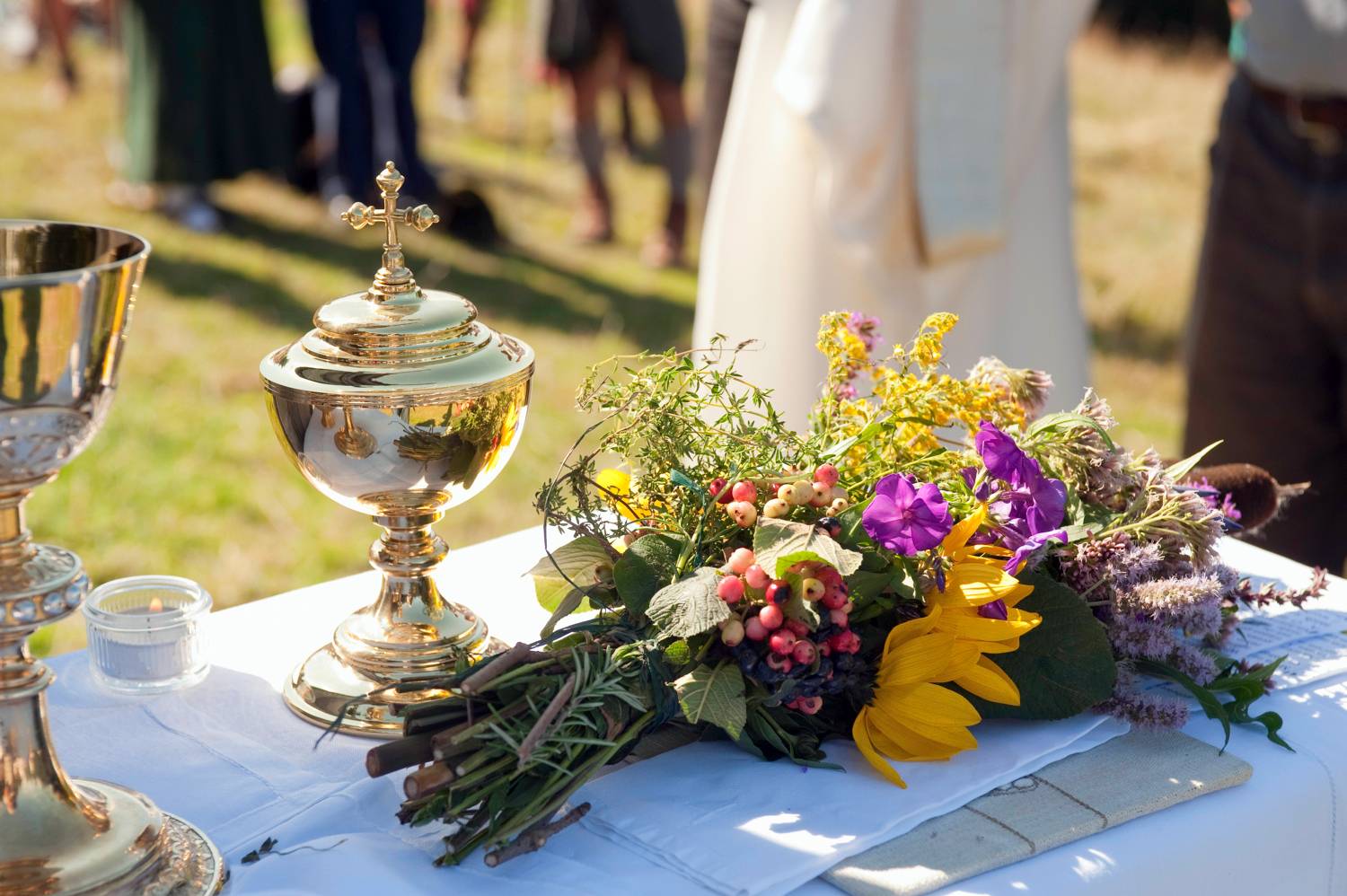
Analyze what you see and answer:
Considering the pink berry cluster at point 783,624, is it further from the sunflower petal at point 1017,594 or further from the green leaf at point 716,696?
the sunflower petal at point 1017,594

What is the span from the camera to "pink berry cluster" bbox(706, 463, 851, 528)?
36.8 inches

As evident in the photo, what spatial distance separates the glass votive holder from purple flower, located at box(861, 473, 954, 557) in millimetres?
516

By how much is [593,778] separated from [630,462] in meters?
0.22

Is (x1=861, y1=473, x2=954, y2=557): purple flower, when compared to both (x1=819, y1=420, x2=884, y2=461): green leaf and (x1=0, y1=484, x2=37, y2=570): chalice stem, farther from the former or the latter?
(x1=0, y1=484, x2=37, y2=570): chalice stem

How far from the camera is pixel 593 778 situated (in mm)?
942

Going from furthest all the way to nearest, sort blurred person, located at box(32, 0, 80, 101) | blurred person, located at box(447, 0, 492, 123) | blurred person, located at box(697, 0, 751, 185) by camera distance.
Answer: blurred person, located at box(447, 0, 492, 123) < blurred person, located at box(32, 0, 80, 101) < blurred person, located at box(697, 0, 751, 185)

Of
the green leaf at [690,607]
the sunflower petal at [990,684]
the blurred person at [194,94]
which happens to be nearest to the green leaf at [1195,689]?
the sunflower petal at [990,684]

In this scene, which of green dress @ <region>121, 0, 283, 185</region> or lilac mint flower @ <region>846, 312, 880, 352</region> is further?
green dress @ <region>121, 0, 283, 185</region>

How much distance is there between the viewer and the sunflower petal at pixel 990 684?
946 millimetres

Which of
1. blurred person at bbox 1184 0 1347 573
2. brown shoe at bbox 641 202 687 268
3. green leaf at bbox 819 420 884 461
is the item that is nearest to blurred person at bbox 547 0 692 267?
→ brown shoe at bbox 641 202 687 268

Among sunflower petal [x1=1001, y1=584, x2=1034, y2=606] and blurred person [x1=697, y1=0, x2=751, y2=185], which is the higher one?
blurred person [x1=697, y1=0, x2=751, y2=185]

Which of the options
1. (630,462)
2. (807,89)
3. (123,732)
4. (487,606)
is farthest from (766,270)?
(123,732)

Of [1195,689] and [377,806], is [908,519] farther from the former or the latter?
[377,806]

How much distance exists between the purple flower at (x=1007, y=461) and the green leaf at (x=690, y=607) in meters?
0.20
